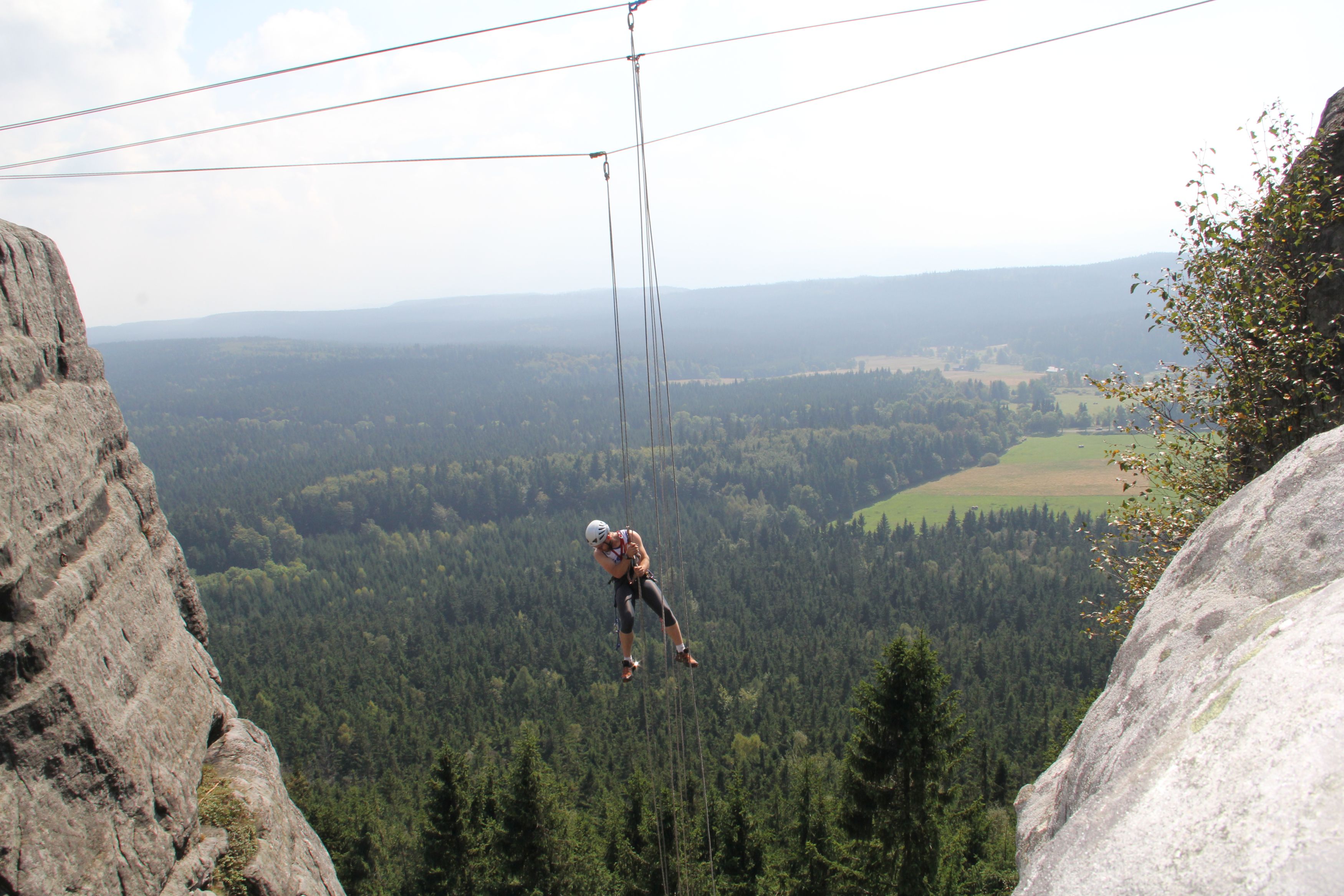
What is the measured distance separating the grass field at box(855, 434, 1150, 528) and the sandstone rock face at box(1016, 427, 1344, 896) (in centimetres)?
13351

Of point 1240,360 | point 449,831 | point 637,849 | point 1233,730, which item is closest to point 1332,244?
point 1240,360

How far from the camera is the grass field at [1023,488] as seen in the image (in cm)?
14212

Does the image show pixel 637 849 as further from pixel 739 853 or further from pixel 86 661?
pixel 86 661

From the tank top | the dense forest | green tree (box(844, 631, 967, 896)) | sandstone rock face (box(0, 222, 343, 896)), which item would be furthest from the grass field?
sandstone rock face (box(0, 222, 343, 896))

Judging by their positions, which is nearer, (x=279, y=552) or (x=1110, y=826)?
(x=1110, y=826)

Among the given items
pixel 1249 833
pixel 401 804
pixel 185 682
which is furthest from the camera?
pixel 401 804

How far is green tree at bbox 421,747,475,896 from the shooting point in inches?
1006

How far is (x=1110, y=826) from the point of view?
4344mm

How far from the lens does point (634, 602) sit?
11.5m

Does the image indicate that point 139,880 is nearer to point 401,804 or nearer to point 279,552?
point 401,804

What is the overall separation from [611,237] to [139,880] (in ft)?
Answer: 34.3

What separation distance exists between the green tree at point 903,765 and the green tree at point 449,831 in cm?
1323

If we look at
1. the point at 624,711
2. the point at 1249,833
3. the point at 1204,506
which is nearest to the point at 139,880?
the point at 1249,833

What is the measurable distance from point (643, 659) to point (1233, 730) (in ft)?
136
